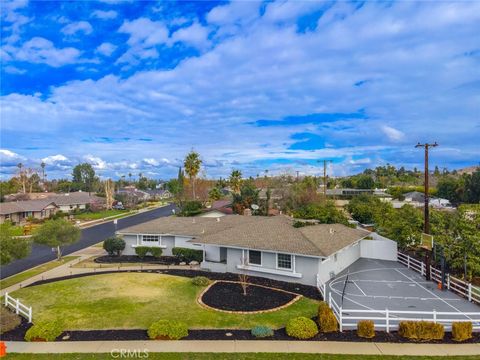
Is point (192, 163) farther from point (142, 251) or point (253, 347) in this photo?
point (253, 347)

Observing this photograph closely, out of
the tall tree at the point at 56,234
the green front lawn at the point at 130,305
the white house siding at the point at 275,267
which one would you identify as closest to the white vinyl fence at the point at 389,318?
the green front lawn at the point at 130,305

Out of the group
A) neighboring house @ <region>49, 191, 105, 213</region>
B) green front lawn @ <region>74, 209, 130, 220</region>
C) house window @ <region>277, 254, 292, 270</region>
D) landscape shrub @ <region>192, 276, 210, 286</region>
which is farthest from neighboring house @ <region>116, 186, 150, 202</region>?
house window @ <region>277, 254, 292, 270</region>

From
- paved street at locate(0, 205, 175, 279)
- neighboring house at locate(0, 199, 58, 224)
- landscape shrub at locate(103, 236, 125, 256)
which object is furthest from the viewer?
neighboring house at locate(0, 199, 58, 224)

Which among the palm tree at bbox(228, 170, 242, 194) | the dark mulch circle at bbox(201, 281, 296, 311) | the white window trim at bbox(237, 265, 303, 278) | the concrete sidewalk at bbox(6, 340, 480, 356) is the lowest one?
the dark mulch circle at bbox(201, 281, 296, 311)

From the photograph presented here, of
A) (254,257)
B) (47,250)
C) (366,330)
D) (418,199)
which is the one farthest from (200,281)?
(418,199)

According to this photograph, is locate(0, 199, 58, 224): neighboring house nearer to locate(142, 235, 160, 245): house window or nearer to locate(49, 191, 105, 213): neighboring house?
locate(49, 191, 105, 213): neighboring house

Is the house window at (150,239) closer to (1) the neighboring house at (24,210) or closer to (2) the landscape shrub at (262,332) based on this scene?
(2) the landscape shrub at (262,332)
